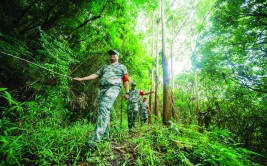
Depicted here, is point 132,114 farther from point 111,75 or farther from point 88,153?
point 88,153

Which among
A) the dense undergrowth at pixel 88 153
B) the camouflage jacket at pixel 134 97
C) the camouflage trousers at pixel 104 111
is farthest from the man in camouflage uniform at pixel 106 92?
the camouflage jacket at pixel 134 97

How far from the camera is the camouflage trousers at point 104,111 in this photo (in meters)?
2.52

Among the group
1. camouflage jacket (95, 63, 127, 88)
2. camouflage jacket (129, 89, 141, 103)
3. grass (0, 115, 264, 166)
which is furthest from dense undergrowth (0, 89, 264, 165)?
camouflage jacket (129, 89, 141, 103)

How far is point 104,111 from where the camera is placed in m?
2.70

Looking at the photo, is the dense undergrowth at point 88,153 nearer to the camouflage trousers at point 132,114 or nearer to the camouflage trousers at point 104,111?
the camouflage trousers at point 104,111

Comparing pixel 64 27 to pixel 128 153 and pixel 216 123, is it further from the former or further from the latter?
pixel 216 123

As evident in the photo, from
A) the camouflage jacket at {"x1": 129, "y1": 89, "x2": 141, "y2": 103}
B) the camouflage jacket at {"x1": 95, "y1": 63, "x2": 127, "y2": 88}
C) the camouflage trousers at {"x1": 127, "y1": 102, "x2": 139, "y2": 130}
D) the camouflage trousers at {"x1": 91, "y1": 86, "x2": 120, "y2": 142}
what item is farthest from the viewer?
the camouflage jacket at {"x1": 129, "y1": 89, "x2": 141, "y2": 103}

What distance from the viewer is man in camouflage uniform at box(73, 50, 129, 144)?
2.57m

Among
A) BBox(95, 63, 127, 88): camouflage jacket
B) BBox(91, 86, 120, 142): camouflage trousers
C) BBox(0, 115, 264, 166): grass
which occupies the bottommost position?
BBox(0, 115, 264, 166): grass

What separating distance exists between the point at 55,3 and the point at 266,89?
8.23 m

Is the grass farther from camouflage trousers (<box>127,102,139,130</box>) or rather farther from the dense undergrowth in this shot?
camouflage trousers (<box>127,102,139,130</box>)

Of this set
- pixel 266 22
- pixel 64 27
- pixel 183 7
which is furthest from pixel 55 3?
Answer: pixel 183 7

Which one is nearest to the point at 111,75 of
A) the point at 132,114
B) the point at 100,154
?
the point at 100,154

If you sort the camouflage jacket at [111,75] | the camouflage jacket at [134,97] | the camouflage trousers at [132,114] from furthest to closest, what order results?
the camouflage jacket at [134,97]
the camouflage trousers at [132,114]
the camouflage jacket at [111,75]
